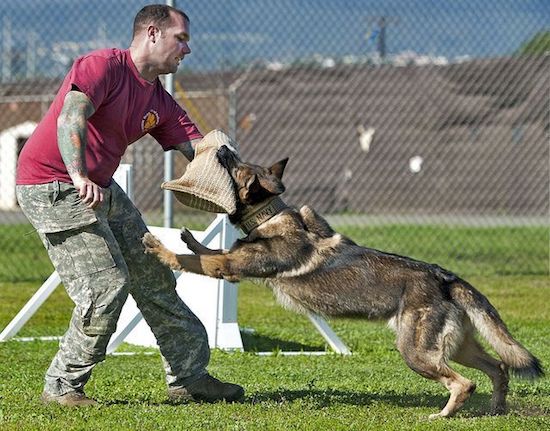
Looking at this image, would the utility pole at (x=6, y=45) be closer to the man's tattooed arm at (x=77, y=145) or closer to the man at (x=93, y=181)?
the man at (x=93, y=181)

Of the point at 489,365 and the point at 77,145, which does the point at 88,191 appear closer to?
the point at 77,145

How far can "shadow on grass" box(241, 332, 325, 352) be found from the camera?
24.1 ft

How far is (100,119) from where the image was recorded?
16.0 ft

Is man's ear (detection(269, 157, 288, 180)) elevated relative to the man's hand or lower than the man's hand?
elevated

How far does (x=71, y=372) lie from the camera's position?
5.02m

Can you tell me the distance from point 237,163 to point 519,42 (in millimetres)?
7004

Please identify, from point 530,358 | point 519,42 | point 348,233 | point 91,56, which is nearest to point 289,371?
point 530,358

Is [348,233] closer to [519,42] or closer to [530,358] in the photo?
[519,42]

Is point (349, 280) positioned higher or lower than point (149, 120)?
lower

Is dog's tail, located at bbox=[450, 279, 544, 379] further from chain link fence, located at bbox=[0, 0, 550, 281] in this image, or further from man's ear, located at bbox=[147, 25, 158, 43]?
chain link fence, located at bbox=[0, 0, 550, 281]

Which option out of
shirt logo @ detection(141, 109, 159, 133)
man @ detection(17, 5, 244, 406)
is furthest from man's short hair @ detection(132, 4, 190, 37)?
shirt logo @ detection(141, 109, 159, 133)

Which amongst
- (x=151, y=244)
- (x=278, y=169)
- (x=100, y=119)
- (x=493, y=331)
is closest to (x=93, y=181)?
(x=100, y=119)

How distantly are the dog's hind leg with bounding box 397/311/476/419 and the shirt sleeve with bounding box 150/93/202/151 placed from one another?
4.79 feet

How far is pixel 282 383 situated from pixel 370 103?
7786 millimetres
